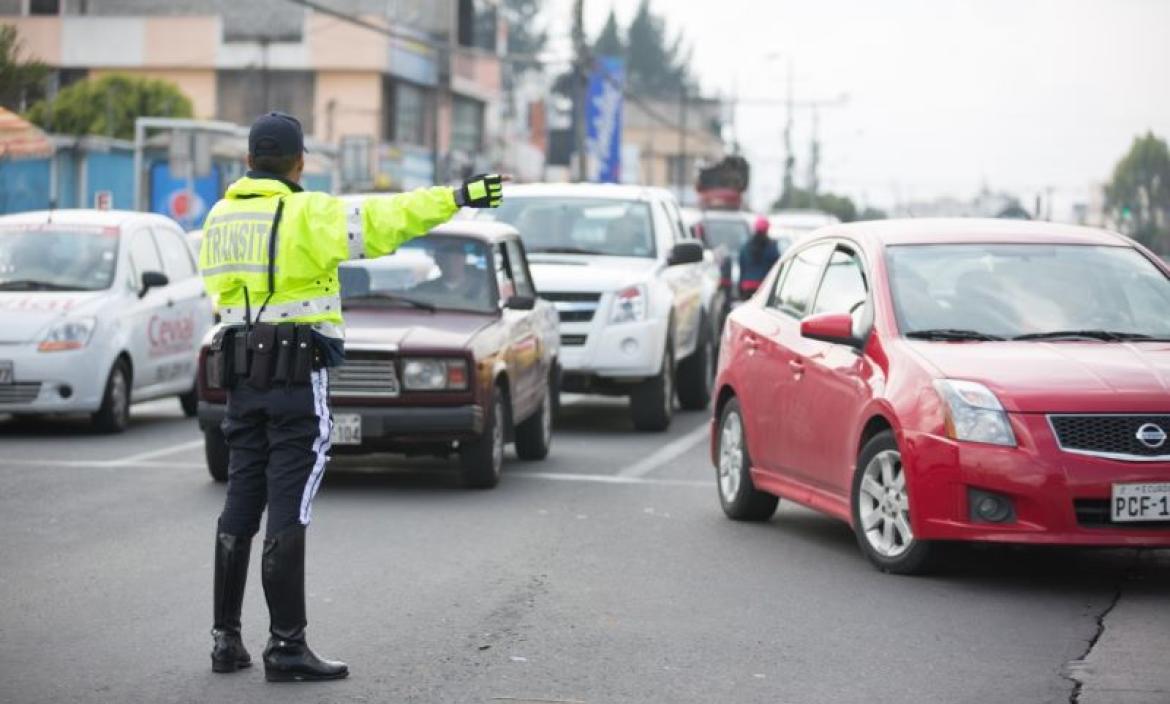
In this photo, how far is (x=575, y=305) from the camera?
17.9 metres

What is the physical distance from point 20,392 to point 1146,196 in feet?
66.0

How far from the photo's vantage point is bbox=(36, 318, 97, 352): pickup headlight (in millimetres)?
16438

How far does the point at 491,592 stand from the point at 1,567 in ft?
7.61

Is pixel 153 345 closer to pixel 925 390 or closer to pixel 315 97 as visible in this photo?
pixel 925 390

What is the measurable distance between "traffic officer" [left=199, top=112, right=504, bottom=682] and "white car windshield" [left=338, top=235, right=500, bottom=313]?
6.35m

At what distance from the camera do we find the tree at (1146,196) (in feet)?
101

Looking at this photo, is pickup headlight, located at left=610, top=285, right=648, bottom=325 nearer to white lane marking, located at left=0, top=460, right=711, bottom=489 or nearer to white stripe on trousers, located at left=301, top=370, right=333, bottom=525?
white lane marking, located at left=0, top=460, right=711, bottom=489

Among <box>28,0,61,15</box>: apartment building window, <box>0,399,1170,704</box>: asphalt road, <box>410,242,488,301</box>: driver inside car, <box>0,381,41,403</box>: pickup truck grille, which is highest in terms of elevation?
<box>28,0,61,15</box>: apartment building window

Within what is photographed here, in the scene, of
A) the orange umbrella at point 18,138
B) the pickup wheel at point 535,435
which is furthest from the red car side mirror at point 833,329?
the orange umbrella at point 18,138

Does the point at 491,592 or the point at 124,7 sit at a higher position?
the point at 124,7

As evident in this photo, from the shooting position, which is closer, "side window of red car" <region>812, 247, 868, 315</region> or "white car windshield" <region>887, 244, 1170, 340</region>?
"white car windshield" <region>887, 244, 1170, 340</region>

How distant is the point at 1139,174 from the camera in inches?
1313

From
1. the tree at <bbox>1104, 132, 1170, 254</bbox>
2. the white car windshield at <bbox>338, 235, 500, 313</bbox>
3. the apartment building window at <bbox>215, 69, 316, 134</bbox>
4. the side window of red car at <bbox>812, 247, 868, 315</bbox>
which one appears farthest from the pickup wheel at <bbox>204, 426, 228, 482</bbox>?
the apartment building window at <bbox>215, 69, 316, 134</bbox>

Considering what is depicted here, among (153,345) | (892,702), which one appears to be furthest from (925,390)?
(153,345)
